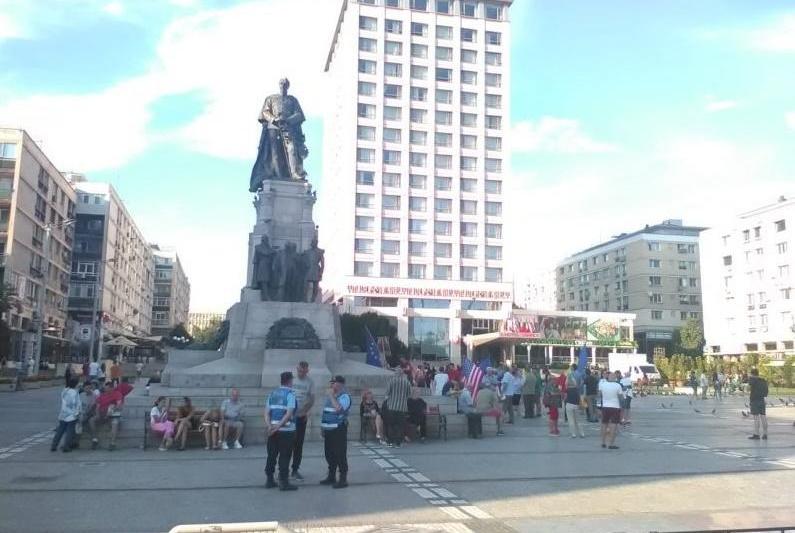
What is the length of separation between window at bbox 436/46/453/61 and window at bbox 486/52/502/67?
467cm

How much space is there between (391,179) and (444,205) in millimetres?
6787

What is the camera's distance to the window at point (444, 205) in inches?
3068

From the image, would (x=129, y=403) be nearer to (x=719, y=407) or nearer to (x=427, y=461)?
(x=427, y=461)

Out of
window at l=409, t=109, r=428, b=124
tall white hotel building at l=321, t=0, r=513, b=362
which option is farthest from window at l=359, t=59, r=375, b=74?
window at l=409, t=109, r=428, b=124

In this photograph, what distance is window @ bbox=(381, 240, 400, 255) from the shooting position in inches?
2992

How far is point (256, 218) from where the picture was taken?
2295cm

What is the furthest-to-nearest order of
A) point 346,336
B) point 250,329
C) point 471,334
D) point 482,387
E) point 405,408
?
point 471,334 < point 346,336 < point 250,329 < point 482,387 < point 405,408

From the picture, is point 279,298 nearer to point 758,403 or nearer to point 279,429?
point 279,429

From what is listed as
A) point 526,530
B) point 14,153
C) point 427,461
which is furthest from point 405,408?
point 14,153

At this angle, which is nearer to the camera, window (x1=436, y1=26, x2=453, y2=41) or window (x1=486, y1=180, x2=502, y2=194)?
window (x1=486, y1=180, x2=502, y2=194)

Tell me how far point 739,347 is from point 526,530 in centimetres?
7972

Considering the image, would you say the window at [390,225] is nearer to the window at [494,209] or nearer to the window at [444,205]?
the window at [444,205]

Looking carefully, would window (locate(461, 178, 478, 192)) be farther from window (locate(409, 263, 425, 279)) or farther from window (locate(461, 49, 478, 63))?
window (locate(461, 49, 478, 63))

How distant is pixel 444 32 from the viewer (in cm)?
8100
